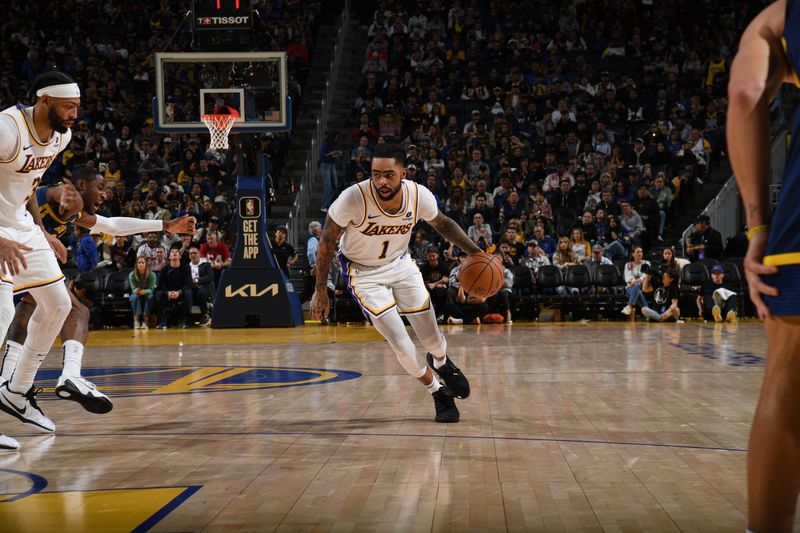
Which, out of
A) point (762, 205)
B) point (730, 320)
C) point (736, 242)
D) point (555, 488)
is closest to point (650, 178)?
point (736, 242)

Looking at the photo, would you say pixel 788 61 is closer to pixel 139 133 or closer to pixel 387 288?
pixel 387 288

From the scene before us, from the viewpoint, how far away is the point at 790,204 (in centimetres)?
221

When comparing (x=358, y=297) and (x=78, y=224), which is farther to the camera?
(x=358, y=297)

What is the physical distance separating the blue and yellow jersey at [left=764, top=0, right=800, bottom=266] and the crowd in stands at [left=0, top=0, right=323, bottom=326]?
42.4 ft

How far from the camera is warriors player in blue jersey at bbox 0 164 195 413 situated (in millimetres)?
5441

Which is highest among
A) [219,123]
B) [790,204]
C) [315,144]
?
[315,144]

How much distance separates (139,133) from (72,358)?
1691cm

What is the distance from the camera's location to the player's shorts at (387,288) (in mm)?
6020

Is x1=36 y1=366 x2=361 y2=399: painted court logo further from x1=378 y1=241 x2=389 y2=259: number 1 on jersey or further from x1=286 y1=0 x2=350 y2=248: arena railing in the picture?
x1=286 y1=0 x2=350 y2=248: arena railing

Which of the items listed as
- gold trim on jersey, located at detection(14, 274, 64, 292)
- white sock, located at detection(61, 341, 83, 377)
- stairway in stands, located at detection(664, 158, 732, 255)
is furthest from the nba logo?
gold trim on jersey, located at detection(14, 274, 64, 292)

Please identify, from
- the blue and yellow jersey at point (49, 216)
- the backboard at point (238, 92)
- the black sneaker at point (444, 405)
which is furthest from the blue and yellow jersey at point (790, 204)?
the backboard at point (238, 92)

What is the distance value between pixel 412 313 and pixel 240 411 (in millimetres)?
1338

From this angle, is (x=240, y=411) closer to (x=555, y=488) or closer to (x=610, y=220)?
(x=555, y=488)

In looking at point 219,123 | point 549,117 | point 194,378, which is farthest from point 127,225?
point 549,117
